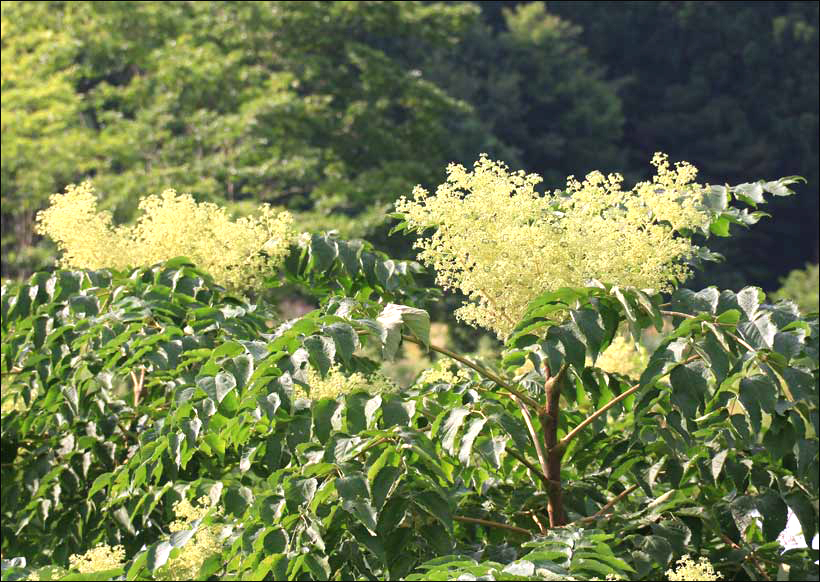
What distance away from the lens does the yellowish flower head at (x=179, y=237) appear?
5.36 metres

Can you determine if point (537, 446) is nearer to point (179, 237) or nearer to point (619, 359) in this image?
point (179, 237)

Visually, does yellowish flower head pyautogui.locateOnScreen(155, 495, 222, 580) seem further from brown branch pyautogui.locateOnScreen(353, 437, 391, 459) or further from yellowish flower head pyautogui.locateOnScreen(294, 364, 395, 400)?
yellowish flower head pyautogui.locateOnScreen(294, 364, 395, 400)

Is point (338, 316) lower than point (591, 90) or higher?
higher

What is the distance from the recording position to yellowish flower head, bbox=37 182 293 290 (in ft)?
17.6

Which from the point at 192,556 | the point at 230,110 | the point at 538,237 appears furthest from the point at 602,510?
the point at 230,110

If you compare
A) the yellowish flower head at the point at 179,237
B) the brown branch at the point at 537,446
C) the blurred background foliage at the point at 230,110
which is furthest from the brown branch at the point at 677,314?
the blurred background foliage at the point at 230,110

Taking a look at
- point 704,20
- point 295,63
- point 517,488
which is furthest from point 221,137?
point 704,20

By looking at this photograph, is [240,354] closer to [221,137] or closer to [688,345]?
[688,345]

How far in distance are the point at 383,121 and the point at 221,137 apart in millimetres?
4477

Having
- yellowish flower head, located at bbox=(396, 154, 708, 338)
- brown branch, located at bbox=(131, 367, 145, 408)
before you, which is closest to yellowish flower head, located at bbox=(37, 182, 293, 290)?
brown branch, located at bbox=(131, 367, 145, 408)

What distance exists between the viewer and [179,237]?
5570 millimetres

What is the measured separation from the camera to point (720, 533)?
3.67 meters

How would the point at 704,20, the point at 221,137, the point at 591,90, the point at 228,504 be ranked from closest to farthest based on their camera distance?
the point at 228,504
the point at 221,137
the point at 591,90
the point at 704,20

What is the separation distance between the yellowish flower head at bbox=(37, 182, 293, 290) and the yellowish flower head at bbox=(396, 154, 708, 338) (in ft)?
4.60
